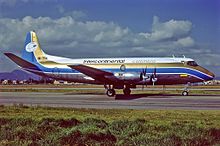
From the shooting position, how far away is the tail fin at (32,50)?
45.5 m

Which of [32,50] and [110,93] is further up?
[32,50]

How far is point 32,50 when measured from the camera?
46719 mm

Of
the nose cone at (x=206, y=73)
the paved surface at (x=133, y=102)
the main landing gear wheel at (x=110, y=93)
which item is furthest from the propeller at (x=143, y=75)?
the nose cone at (x=206, y=73)

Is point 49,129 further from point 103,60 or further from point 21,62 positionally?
point 21,62

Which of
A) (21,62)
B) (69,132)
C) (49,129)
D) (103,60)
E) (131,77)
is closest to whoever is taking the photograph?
(69,132)

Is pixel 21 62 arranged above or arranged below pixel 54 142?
above

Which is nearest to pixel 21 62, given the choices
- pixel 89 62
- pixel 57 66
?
pixel 57 66

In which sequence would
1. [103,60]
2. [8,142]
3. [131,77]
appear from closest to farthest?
[8,142], [131,77], [103,60]

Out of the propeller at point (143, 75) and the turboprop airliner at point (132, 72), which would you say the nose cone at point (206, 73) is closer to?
the turboprop airliner at point (132, 72)

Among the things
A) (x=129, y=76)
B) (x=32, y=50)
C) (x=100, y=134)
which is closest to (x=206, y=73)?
(x=129, y=76)

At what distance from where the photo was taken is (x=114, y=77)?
37.3 meters

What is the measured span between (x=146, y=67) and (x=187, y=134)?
1046 inches

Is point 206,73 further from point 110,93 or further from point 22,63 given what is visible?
point 22,63

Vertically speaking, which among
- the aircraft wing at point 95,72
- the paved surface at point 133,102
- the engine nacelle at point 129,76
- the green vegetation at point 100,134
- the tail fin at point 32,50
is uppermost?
the tail fin at point 32,50
